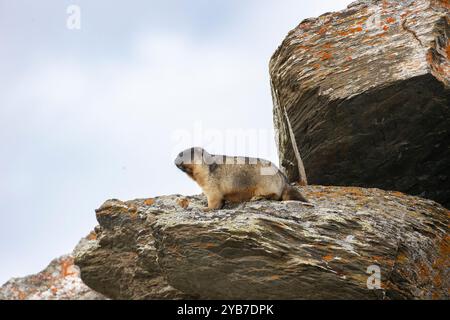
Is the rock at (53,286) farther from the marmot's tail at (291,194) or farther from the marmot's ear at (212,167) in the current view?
the marmot's tail at (291,194)

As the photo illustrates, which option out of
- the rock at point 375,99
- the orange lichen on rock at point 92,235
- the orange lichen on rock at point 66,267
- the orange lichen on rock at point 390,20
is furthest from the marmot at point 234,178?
the orange lichen on rock at point 390,20

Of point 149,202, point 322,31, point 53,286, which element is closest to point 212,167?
point 149,202

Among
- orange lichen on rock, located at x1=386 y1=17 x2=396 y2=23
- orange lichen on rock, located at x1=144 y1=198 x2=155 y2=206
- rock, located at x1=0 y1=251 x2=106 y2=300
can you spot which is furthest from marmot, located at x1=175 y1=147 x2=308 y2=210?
orange lichen on rock, located at x1=386 y1=17 x2=396 y2=23

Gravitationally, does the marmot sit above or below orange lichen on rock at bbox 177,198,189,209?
above

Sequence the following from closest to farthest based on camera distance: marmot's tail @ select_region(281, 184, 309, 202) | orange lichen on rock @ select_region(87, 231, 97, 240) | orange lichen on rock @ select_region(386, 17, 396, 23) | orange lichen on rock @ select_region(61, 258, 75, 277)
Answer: marmot's tail @ select_region(281, 184, 309, 202) < orange lichen on rock @ select_region(61, 258, 75, 277) < orange lichen on rock @ select_region(87, 231, 97, 240) < orange lichen on rock @ select_region(386, 17, 396, 23)

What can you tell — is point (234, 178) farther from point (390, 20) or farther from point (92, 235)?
point (390, 20)

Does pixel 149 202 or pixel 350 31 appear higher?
pixel 350 31

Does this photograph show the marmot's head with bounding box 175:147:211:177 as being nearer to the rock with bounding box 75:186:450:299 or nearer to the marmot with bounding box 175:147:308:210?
the marmot with bounding box 175:147:308:210

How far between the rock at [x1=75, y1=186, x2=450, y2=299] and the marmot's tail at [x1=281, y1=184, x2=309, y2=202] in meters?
0.45

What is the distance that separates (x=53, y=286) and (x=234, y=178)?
180 inches

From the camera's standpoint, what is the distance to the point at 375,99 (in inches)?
650

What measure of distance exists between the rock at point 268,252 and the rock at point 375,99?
2.35 metres

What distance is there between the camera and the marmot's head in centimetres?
1555

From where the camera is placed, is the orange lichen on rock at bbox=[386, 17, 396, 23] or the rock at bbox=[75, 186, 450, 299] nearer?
the rock at bbox=[75, 186, 450, 299]
